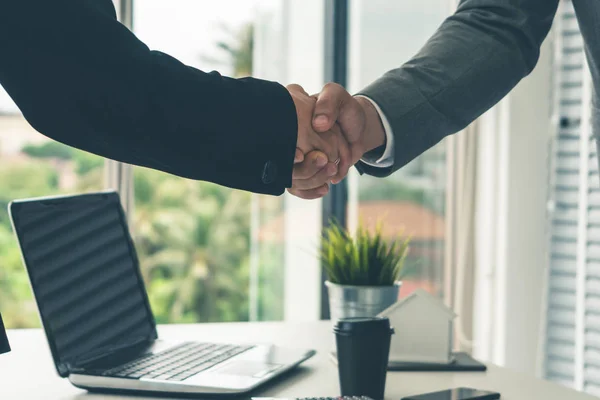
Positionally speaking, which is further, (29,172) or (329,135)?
(29,172)

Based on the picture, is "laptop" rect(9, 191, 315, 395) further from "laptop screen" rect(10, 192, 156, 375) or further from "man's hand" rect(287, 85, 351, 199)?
"man's hand" rect(287, 85, 351, 199)

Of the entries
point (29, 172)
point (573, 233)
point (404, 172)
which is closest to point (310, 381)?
point (573, 233)

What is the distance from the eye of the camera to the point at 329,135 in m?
1.35

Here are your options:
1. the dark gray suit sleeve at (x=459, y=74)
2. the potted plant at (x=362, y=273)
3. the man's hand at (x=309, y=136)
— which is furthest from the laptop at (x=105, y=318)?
the dark gray suit sleeve at (x=459, y=74)

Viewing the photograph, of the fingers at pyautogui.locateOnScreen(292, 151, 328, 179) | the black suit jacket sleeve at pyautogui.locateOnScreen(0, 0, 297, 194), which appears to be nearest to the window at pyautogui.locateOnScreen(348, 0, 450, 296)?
the fingers at pyautogui.locateOnScreen(292, 151, 328, 179)

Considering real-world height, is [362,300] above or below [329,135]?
below

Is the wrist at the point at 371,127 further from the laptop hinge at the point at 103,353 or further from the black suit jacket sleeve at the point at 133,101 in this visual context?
the laptop hinge at the point at 103,353

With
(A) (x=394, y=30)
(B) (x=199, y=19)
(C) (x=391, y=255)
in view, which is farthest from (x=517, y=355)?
(B) (x=199, y=19)

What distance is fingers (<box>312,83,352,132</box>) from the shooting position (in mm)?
1297

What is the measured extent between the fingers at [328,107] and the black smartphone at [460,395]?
0.47m

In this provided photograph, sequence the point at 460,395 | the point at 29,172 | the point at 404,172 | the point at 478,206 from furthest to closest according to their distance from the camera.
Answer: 1. the point at 29,172
2. the point at 404,172
3. the point at 478,206
4. the point at 460,395

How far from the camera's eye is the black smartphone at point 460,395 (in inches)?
39.6

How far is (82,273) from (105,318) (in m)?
0.08

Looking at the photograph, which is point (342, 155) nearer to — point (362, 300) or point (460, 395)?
point (362, 300)
